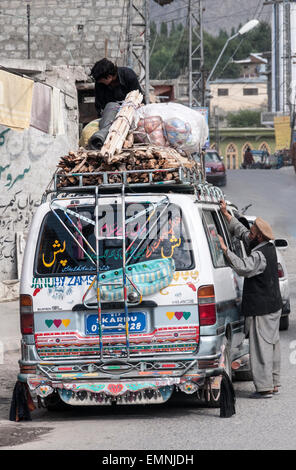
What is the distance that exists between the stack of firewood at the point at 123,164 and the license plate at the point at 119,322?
1.26 metres

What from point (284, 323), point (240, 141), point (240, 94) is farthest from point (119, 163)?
point (240, 94)

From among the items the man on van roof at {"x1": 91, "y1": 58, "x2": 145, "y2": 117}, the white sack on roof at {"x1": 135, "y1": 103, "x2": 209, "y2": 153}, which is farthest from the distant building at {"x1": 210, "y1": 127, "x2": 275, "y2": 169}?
the white sack on roof at {"x1": 135, "y1": 103, "x2": 209, "y2": 153}

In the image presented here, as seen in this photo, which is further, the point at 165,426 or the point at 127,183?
the point at 127,183

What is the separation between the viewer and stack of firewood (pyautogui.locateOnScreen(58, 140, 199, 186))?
8266mm

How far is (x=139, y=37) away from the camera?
90.4 ft

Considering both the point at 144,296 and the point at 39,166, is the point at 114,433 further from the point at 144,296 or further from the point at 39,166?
the point at 39,166

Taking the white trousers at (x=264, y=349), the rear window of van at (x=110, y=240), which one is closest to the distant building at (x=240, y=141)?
the white trousers at (x=264, y=349)

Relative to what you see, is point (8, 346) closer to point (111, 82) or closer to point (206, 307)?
point (111, 82)

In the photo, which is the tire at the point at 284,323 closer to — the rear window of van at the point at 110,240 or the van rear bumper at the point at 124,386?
the van rear bumper at the point at 124,386

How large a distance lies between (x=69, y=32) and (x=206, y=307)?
920 inches

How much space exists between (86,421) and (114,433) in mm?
796

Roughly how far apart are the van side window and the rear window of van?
389 millimetres

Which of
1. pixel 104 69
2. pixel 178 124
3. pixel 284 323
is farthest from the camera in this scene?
pixel 284 323

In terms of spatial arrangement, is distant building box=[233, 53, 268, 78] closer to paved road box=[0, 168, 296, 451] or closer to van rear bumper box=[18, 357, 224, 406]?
paved road box=[0, 168, 296, 451]
